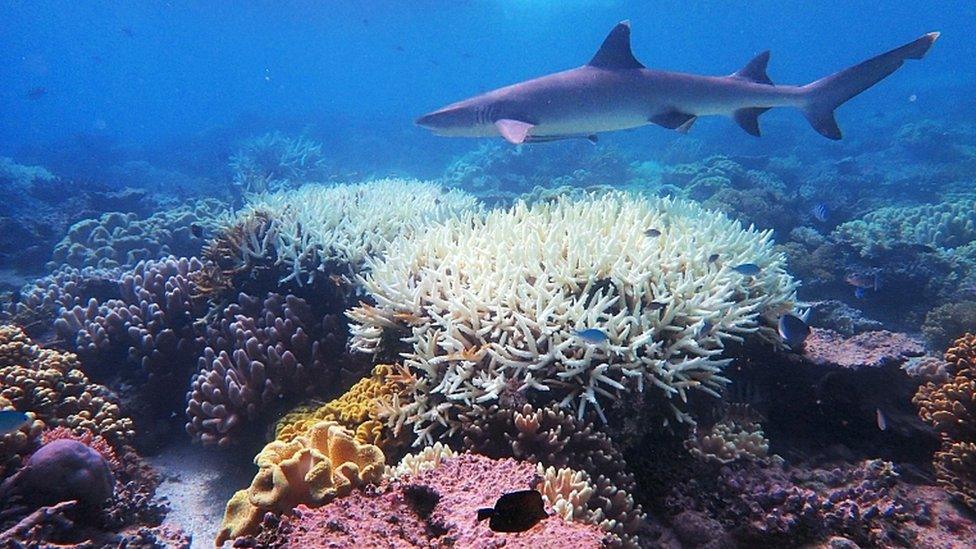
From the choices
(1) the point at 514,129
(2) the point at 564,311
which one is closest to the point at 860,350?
(2) the point at 564,311

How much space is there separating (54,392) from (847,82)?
8702 mm

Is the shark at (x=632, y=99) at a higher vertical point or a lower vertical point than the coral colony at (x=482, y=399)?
higher

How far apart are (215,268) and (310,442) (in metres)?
4.14

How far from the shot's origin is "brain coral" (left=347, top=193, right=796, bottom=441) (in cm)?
356

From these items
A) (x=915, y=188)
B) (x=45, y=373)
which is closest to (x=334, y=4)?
(x=915, y=188)

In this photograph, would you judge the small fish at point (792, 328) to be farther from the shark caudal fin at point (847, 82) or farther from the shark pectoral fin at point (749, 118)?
the shark pectoral fin at point (749, 118)

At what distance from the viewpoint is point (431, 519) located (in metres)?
2.31

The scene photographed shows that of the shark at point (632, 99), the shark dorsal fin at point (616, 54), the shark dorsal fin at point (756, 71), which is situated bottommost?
the shark at point (632, 99)

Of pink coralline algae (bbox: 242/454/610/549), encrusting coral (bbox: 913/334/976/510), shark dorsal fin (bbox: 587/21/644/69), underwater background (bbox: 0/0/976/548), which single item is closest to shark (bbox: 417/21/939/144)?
shark dorsal fin (bbox: 587/21/644/69)

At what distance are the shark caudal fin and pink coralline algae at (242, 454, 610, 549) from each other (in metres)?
5.25

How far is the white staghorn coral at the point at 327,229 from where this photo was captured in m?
5.91

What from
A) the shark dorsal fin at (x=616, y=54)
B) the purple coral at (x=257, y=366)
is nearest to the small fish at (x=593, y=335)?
the purple coral at (x=257, y=366)

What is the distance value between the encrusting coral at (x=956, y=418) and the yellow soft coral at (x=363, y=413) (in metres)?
4.23

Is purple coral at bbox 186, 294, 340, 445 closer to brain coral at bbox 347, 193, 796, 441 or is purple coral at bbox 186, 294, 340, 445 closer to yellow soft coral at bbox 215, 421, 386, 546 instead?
brain coral at bbox 347, 193, 796, 441
